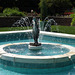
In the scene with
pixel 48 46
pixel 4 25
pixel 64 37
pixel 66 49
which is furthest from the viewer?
pixel 4 25

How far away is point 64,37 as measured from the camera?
1163 centimetres

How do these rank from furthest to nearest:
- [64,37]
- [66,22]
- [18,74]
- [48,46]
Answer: [66,22]
[64,37]
[48,46]
[18,74]

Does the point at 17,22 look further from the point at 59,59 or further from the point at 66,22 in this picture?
the point at 59,59

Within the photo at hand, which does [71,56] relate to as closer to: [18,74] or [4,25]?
[18,74]

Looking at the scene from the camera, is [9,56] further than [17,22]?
No

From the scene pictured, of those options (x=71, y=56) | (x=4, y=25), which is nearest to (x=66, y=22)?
(x=4, y=25)

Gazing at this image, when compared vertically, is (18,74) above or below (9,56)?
below

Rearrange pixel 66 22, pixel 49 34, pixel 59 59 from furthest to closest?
pixel 66 22 → pixel 49 34 → pixel 59 59

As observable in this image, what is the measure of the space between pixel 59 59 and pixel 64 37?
5.41 m

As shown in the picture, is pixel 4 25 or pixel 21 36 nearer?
pixel 21 36

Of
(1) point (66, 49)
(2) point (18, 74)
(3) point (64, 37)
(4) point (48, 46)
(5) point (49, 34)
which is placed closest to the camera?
(2) point (18, 74)

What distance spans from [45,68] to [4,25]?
47.8 feet

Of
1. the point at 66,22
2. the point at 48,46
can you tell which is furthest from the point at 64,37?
the point at 66,22

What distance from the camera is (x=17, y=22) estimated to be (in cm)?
2083
